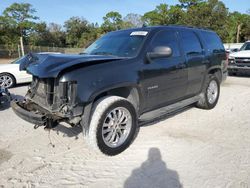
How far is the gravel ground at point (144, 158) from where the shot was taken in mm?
3375

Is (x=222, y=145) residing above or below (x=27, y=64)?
below

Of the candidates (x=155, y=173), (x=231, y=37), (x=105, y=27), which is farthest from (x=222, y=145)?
(x=105, y=27)

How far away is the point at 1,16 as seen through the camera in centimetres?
4153

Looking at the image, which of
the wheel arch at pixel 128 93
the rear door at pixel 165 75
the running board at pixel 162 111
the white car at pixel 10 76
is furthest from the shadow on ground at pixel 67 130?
the white car at pixel 10 76

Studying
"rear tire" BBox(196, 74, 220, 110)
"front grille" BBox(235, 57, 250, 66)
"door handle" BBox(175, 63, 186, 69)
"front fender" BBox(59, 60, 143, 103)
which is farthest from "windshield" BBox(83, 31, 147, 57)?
"front grille" BBox(235, 57, 250, 66)

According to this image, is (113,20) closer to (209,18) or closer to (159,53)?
(209,18)

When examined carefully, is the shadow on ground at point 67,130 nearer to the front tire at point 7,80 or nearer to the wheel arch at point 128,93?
the wheel arch at point 128,93

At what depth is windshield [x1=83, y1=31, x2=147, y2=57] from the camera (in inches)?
179

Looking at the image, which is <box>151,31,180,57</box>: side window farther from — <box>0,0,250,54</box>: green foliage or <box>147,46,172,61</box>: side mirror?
<box>0,0,250,54</box>: green foliage

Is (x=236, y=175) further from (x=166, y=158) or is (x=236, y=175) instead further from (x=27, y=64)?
(x=27, y=64)

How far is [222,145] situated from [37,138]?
313 cm

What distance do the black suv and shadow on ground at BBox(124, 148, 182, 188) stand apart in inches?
22.6

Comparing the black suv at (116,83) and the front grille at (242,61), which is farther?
the front grille at (242,61)

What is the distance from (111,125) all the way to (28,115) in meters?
1.21
